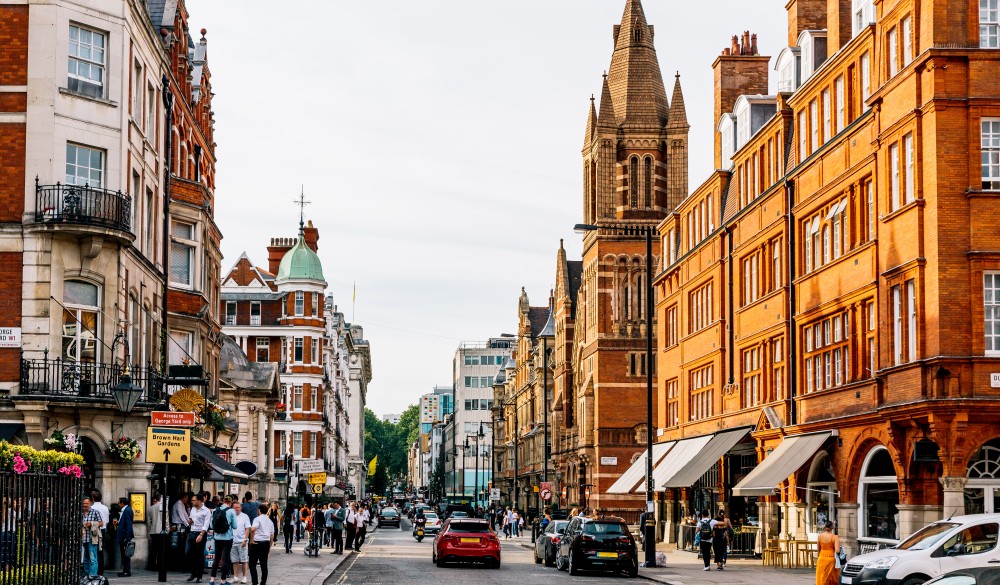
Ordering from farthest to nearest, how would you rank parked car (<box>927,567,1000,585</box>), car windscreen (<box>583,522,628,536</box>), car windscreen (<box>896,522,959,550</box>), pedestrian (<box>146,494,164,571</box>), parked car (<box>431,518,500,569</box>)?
parked car (<box>431,518,500,569</box>), car windscreen (<box>583,522,628,536</box>), pedestrian (<box>146,494,164,571</box>), car windscreen (<box>896,522,959,550</box>), parked car (<box>927,567,1000,585</box>)

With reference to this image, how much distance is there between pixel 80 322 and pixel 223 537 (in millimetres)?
7080

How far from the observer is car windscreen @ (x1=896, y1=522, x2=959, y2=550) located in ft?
70.7

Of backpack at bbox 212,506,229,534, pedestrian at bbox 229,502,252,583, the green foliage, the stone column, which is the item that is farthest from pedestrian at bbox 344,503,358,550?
the green foliage

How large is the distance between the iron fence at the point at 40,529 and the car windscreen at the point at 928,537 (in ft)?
41.0

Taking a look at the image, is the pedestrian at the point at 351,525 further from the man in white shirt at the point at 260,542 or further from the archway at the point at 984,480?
the archway at the point at 984,480

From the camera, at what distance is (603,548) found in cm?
3444

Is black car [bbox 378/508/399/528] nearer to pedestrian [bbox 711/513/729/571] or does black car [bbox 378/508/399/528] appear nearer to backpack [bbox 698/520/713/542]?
backpack [bbox 698/520/713/542]

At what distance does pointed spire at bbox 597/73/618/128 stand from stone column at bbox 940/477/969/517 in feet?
190

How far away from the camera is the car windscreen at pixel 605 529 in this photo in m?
34.8

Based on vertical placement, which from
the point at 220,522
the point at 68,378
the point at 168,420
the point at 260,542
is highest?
the point at 68,378

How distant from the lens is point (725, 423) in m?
48.4

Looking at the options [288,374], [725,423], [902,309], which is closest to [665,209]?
[288,374]

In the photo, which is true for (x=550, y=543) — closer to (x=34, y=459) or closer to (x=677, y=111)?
→ (x=34, y=459)

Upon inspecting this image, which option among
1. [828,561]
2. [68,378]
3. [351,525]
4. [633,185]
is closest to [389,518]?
[633,185]
